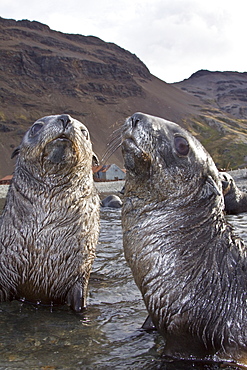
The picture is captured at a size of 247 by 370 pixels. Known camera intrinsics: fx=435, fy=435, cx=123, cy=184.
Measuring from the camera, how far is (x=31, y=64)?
114750 millimetres

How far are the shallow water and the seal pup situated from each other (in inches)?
10.2

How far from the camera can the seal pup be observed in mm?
5312

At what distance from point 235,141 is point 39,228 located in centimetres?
10359

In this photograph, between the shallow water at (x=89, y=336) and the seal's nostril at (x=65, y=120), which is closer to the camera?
the shallow water at (x=89, y=336)

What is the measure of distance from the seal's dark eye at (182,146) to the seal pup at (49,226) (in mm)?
1851

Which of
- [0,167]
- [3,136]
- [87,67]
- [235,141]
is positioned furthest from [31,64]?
[235,141]

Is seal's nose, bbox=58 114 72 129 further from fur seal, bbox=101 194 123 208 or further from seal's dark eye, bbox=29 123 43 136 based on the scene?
fur seal, bbox=101 194 123 208

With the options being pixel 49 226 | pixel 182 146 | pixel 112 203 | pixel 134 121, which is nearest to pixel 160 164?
pixel 182 146

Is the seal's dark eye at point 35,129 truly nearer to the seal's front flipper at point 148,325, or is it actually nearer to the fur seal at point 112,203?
the seal's front flipper at point 148,325

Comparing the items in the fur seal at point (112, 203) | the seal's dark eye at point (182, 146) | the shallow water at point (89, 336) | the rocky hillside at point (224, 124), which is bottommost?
Answer: the shallow water at point (89, 336)

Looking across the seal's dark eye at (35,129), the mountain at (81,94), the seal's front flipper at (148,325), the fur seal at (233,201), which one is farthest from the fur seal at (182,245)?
the mountain at (81,94)

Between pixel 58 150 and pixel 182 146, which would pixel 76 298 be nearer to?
pixel 58 150

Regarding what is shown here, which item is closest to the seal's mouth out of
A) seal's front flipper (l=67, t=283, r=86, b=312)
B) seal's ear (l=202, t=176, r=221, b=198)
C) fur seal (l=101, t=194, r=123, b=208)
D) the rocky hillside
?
seal's front flipper (l=67, t=283, r=86, b=312)

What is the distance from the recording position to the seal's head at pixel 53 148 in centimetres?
533
